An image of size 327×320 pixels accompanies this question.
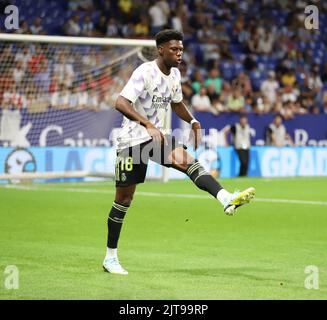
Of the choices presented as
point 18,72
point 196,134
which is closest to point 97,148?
point 18,72

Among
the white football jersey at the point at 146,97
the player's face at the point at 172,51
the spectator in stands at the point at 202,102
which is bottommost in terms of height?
the white football jersey at the point at 146,97

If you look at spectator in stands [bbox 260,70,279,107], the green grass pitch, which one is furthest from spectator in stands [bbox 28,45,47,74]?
spectator in stands [bbox 260,70,279,107]

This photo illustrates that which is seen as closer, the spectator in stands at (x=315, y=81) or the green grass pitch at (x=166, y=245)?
the green grass pitch at (x=166, y=245)

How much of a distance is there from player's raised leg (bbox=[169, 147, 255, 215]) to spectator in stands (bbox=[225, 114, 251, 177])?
1412cm

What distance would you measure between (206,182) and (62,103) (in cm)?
1180

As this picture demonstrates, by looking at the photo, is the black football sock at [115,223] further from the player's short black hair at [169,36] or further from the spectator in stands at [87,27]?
the spectator in stands at [87,27]

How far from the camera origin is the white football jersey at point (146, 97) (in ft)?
28.4

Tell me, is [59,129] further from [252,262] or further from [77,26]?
[252,262]

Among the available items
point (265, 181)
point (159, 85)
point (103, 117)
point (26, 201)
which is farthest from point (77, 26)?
point (159, 85)

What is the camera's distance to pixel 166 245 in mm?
10719

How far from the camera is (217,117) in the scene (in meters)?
23.4

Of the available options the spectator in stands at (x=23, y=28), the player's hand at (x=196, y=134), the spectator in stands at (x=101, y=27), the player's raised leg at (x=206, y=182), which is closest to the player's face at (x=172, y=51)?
the player's hand at (x=196, y=134)

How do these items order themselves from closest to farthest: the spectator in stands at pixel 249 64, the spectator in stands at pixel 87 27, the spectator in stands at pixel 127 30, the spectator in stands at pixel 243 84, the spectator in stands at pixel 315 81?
the spectator in stands at pixel 87 27 → the spectator in stands at pixel 127 30 → the spectator in stands at pixel 243 84 → the spectator in stands at pixel 249 64 → the spectator in stands at pixel 315 81

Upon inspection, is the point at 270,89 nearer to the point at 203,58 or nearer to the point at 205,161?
the point at 203,58
